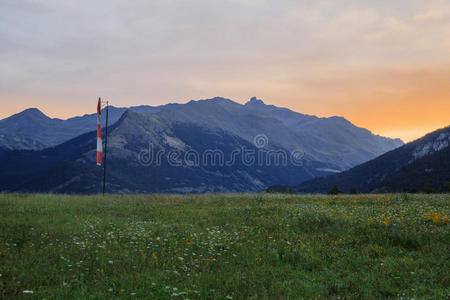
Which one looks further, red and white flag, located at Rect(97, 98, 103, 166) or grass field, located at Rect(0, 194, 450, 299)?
red and white flag, located at Rect(97, 98, 103, 166)

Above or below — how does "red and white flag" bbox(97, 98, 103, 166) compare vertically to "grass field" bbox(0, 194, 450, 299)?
above

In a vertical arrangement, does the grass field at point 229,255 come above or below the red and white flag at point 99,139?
below

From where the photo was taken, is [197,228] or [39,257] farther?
[197,228]

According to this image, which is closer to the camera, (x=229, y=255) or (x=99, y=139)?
(x=229, y=255)

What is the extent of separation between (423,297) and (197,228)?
925 cm

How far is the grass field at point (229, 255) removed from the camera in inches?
324

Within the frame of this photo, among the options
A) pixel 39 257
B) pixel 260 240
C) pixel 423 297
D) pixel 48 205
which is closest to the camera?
pixel 423 297

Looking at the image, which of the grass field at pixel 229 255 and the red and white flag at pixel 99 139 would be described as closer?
the grass field at pixel 229 255

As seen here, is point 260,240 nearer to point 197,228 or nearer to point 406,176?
point 197,228

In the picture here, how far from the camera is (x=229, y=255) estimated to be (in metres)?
11.0

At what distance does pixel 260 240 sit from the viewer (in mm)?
12883

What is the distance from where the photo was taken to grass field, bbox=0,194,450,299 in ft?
27.0

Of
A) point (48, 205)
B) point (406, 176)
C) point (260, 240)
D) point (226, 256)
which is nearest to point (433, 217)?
point (260, 240)

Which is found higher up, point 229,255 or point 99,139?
point 99,139
